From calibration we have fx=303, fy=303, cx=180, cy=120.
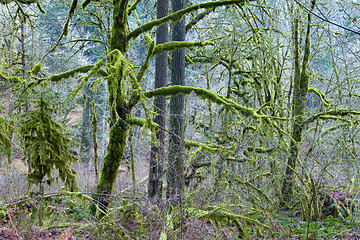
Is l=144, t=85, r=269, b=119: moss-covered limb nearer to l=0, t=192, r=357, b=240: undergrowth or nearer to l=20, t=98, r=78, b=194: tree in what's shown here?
l=0, t=192, r=357, b=240: undergrowth

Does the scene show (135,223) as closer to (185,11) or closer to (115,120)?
(115,120)

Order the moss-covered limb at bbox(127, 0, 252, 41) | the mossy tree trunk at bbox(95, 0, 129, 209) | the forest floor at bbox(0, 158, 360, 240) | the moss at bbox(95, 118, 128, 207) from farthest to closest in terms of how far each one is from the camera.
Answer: the moss at bbox(95, 118, 128, 207), the mossy tree trunk at bbox(95, 0, 129, 209), the moss-covered limb at bbox(127, 0, 252, 41), the forest floor at bbox(0, 158, 360, 240)

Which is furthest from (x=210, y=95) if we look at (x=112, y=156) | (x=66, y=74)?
(x=66, y=74)

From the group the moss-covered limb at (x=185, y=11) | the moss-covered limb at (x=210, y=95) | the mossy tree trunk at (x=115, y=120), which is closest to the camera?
the moss-covered limb at (x=185, y=11)

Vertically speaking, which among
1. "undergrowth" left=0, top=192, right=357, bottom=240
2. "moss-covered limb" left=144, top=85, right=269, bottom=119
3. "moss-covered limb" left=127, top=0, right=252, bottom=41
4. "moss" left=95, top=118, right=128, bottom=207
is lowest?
"undergrowth" left=0, top=192, right=357, bottom=240

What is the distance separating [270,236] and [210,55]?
422 cm

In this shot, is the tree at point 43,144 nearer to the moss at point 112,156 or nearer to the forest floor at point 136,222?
the forest floor at point 136,222

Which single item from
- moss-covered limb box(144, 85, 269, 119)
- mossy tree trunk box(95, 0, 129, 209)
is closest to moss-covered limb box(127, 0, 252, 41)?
mossy tree trunk box(95, 0, 129, 209)

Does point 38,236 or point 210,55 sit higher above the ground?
point 210,55

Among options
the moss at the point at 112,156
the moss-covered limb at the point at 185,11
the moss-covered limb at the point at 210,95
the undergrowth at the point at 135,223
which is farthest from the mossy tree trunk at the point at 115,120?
the moss-covered limb at the point at 210,95

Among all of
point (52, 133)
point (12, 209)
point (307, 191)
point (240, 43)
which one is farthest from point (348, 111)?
point (12, 209)

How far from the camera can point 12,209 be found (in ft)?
13.9

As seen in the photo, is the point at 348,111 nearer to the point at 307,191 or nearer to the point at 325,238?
the point at 307,191

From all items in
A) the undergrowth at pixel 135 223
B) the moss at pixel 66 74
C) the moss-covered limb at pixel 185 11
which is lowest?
the undergrowth at pixel 135 223
